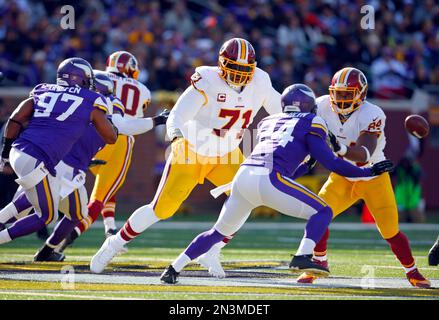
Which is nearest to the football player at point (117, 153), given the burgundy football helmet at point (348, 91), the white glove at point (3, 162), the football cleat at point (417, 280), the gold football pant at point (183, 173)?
the white glove at point (3, 162)

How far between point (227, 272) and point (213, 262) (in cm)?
30

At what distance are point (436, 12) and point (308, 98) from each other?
1220cm

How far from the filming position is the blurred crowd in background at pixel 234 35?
16.5 m

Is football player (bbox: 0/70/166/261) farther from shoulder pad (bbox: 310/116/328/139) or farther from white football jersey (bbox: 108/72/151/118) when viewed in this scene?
shoulder pad (bbox: 310/116/328/139)

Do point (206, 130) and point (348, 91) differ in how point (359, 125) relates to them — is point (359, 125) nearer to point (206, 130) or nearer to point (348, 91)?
point (348, 91)

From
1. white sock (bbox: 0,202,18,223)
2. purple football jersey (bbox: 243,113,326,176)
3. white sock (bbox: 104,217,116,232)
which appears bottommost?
white sock (bbox: 104,217,116,232)

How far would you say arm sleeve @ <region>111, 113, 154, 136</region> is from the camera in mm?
8586

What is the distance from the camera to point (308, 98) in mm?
7480

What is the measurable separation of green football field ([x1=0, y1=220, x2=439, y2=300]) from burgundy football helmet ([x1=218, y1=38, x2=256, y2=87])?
61.5 inches

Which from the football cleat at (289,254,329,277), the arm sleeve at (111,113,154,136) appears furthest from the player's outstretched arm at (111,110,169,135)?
the football cleat at (289,254,329,277)

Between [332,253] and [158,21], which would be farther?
[158,21]

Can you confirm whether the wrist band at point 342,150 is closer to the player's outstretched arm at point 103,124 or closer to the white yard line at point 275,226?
the player's outstretched arm at point 103,124
